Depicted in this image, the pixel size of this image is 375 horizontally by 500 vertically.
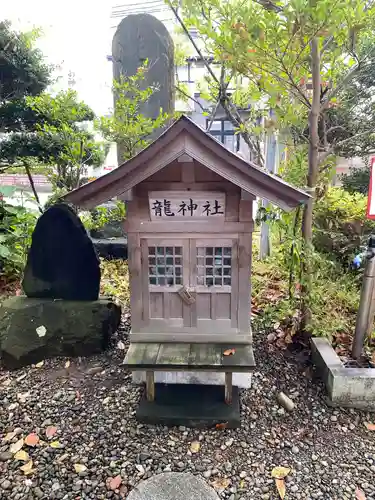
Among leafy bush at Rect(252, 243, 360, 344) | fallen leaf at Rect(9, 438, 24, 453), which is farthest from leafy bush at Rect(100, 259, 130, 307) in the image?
fallen leaf at Rect(9, 438, 24, 453)

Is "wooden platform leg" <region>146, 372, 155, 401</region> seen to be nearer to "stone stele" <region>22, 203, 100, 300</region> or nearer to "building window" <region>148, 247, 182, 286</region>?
"building window" <region>148, 247, 182, 286</region>

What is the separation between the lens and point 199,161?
272 centimetres

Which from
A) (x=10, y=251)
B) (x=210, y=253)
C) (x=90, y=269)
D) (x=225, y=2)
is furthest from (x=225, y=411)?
(x=10, y=251)

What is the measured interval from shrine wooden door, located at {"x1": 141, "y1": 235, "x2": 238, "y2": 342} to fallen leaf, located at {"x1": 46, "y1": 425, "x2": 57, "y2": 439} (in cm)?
115

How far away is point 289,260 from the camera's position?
396 centimetres

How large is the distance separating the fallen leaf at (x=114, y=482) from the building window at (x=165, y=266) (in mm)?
1561

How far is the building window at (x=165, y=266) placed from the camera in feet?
10.3

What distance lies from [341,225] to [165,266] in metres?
4.02

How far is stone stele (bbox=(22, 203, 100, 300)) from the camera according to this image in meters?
4.02

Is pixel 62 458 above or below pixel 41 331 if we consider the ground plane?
below

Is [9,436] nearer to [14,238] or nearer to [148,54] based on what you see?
[14,238]

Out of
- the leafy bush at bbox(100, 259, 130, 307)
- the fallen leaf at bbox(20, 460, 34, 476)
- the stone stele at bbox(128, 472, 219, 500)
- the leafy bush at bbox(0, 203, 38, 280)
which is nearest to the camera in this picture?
the stone stele at bbox(128, 472, 219, 500)

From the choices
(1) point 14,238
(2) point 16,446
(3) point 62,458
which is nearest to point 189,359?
(3) point 62,458

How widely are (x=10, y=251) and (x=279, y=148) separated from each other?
5.72 m
